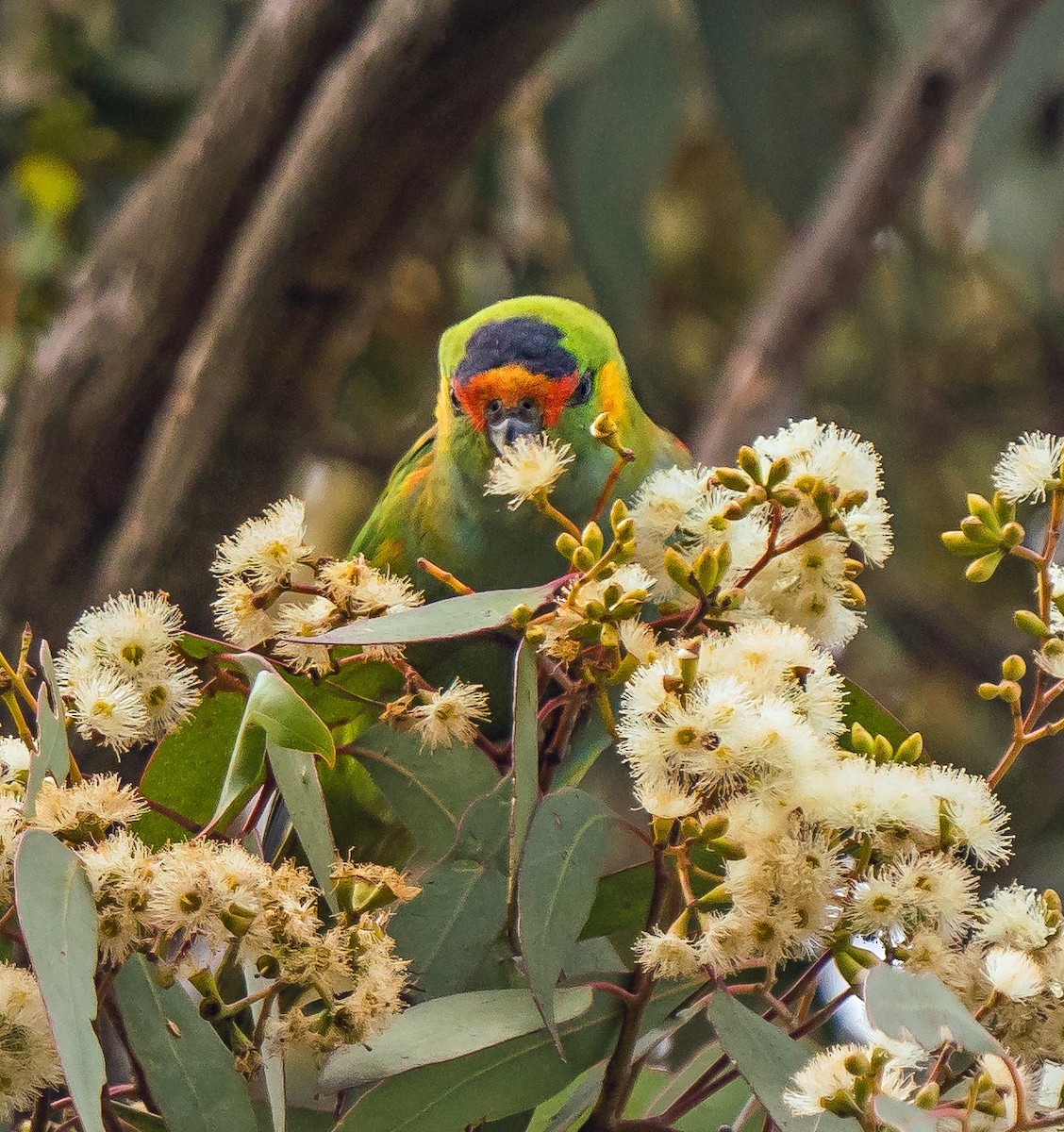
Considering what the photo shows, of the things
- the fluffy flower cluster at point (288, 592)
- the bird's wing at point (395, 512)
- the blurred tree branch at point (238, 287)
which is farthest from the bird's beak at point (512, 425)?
the fluffy flower cluster at point (288, 592)

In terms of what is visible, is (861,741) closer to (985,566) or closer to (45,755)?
(985,566)

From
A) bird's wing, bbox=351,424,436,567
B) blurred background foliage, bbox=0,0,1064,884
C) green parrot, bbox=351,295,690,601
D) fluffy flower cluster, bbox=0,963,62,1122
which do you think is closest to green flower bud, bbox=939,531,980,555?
fluffy flower cluster, bbox=0,963,62,1122

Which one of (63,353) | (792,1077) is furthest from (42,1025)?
(63,353)

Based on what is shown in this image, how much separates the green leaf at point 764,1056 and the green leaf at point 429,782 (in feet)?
0.81

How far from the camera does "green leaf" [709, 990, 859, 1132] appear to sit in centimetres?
76

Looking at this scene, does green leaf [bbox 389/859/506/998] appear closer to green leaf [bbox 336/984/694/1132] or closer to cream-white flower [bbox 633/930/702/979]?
green leaf [bbox 336/984/694/1132]

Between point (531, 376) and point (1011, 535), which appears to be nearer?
point (1011, 535)

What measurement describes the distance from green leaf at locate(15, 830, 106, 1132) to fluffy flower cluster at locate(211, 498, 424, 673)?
0.71 ft

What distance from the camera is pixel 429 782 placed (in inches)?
39.9

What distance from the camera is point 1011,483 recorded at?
3.00ft

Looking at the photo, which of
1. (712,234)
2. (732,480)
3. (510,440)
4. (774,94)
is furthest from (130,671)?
(712,234)

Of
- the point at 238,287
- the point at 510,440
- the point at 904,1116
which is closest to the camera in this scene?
the point at 904,1116

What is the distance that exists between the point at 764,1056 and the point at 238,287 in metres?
1.65

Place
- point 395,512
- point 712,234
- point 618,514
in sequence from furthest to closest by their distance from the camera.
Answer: point 712,234 → point 395,512 → point 618,514
